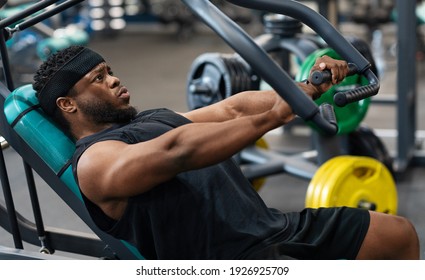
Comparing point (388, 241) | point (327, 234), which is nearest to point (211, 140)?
point (327, 234)

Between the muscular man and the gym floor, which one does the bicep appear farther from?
the gym floor

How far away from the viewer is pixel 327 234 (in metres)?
1.96

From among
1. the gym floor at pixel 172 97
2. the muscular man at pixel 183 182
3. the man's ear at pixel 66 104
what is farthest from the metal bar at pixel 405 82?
the man's ear at pixel 66 104

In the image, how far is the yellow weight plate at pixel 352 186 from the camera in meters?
2.74

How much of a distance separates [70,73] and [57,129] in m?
Answer: 0.21

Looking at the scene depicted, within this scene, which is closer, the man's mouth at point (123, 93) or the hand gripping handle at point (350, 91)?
the hand gripping handle at point (350, 91)

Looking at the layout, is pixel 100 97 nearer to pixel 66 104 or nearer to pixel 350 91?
pixel 66 104

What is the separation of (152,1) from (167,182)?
7907 mm

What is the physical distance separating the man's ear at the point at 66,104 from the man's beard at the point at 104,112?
0.02m

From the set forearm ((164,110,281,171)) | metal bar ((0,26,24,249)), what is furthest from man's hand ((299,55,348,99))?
metal bar ((0,26,24,249))

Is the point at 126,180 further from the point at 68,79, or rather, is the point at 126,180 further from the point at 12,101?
the point at 12,101

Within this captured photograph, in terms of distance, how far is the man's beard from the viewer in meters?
1.85

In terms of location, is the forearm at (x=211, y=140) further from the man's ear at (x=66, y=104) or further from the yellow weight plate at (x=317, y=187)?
the yellow weight plate at (x=317, y=187)

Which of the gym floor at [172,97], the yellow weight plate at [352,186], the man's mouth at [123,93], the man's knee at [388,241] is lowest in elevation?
the gym floor at [172,97]
